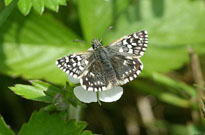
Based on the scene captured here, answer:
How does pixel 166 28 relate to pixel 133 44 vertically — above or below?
below

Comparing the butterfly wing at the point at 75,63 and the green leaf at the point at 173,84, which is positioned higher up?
the butterfly wing at the point at 75,63

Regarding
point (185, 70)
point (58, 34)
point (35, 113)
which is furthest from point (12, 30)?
point (185, 70)

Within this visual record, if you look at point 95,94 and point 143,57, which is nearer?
point 95,94

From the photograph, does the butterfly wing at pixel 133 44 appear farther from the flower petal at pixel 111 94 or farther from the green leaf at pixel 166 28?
the green leaf at pixel 166 28

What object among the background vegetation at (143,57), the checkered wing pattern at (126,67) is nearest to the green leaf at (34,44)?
the background vegetation at (143,57)

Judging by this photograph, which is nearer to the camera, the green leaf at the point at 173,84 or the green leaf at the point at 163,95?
the green leaf at the point at 173,84

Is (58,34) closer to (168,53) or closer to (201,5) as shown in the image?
(168,53)

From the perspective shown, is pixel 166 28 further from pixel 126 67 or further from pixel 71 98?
pixel 71 98

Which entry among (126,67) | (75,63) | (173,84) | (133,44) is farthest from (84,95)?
(173,84)
